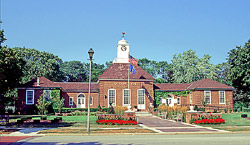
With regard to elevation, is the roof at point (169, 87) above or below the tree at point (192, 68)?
below

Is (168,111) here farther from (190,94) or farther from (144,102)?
(190,94)

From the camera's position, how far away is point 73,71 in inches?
2987

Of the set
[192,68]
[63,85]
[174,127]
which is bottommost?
[174,127]

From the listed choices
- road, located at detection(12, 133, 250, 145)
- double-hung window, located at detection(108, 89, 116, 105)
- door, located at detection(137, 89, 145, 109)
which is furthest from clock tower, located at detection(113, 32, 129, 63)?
road, located at detection(12, 133, 250, 145)

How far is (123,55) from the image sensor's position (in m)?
41.9

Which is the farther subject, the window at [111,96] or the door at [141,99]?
the door at [141,99]

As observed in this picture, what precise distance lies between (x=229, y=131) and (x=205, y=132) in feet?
6.06

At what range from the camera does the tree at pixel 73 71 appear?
245 feet

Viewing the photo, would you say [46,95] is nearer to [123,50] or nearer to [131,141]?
[123,50]

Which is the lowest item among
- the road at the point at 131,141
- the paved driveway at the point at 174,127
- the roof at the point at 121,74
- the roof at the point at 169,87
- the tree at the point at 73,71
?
the paved driveway at the point at 174,127

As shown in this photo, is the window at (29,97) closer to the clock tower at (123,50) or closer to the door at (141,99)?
the clock tower at (123,50)

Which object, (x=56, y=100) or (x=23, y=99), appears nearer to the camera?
(x=56, y=100)

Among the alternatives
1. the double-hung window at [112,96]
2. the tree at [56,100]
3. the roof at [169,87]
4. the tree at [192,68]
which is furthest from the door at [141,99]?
the tree at [192,68]

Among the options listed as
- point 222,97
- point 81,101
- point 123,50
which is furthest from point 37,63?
point 222,97
